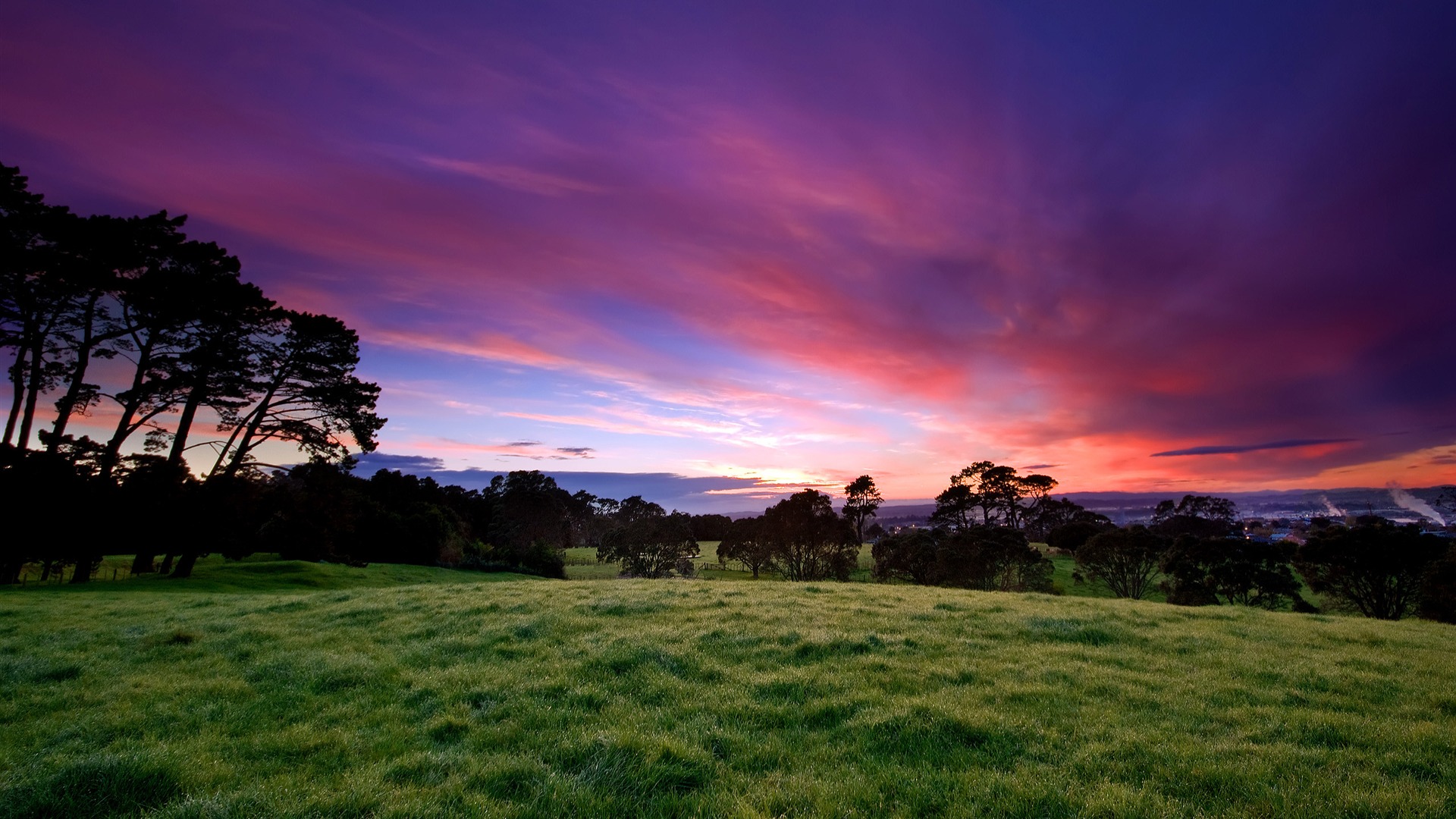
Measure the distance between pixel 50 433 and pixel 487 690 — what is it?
160 feet

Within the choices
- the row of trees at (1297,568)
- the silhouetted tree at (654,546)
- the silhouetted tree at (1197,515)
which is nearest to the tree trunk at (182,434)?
the silhouetted tree at (654,546)

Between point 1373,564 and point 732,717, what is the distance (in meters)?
68.4

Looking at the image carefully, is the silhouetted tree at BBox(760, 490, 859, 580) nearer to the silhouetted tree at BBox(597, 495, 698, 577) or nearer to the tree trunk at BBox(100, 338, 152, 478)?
the silhouetted tree at BBox(597, 495, 698, 577)

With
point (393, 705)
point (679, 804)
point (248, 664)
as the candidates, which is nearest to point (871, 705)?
point (679, 804)

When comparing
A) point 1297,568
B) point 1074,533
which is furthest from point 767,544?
point 1297,568

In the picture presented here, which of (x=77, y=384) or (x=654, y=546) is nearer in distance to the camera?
(x=77, y=384)

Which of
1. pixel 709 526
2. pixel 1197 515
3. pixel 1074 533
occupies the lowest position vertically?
pixel 709 526

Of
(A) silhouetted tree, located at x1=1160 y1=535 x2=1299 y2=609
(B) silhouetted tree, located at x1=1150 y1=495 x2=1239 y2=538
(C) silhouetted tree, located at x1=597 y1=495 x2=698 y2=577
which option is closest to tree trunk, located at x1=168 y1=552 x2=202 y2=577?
(C) silhouetted tree, located at x1=597 y1=495 x2=698 y2=577

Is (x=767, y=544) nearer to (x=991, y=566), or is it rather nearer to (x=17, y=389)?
(x=991, y=566)

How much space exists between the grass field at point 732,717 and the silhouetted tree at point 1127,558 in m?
52.6

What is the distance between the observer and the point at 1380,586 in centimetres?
4756

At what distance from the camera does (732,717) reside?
26.6 feet

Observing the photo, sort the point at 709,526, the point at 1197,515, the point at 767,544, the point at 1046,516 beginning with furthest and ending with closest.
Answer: the point at 709,526 < the point at 1197,515 < the point at 1046,516 < the point at 767,544

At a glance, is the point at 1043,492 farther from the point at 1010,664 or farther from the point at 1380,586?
the point at 1010,664
